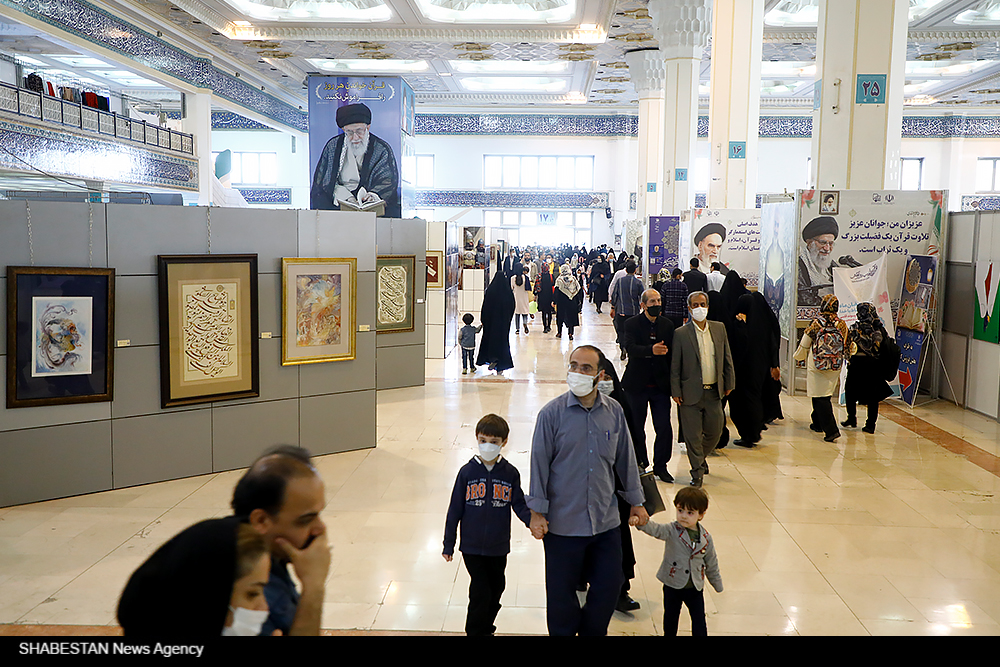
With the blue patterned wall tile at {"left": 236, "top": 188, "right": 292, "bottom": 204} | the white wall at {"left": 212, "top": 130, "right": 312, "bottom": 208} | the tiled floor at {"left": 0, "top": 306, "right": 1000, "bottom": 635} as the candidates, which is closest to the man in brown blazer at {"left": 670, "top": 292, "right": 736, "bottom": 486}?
the tiled floor at {"left": 0, "top": 306, "right": 1000, "bottom": 635}

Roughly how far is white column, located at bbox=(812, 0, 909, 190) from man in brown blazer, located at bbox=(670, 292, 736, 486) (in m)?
5.23

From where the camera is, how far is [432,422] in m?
8.55

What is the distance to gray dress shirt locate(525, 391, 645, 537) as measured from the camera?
3.24 metres

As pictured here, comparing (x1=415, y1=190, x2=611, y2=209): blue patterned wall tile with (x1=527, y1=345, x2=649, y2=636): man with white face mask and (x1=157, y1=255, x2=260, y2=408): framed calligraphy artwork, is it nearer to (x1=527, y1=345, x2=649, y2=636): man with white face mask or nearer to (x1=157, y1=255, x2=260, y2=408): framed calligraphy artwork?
(x1=157, y1=255, x2=260, y2=408): framed calligraphy artwork

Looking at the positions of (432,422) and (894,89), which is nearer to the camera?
(432,422)

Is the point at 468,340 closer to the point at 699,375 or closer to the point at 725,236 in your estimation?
the point at 725,236

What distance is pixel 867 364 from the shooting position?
8047 millimetres

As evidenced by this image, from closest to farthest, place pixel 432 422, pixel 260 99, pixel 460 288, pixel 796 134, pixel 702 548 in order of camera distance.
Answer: pixel 702 548 < pixel 432 422 < pixel 460 288 < pixel 260 99 < pixel 796 134

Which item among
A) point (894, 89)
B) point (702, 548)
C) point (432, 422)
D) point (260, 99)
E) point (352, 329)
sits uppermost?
point (260, 99)

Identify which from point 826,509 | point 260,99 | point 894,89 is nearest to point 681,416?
point 826,509

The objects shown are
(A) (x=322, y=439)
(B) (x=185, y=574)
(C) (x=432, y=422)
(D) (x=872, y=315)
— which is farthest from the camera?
(C) (x=432, y=422)

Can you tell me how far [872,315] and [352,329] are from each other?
5170 mm

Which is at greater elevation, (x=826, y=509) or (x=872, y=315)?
(x=872, y=315)

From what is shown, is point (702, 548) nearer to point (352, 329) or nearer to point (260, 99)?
point (352, 329)
